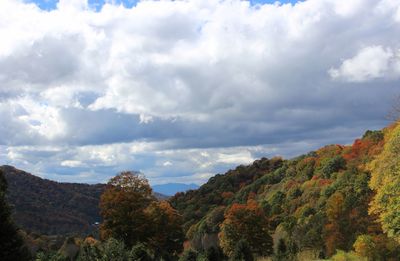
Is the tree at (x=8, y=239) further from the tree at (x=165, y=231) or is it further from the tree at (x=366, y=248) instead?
the tree at (x=165, y=231)

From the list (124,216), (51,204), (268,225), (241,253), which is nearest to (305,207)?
(268,225)

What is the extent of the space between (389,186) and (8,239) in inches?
860

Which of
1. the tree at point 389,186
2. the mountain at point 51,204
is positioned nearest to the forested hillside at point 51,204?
the mountain at point 51,204

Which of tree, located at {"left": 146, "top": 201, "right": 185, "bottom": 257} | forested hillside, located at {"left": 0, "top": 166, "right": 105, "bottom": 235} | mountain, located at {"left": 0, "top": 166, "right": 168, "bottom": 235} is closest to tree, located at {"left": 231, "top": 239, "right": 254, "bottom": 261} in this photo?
tree, located at {"left": 146, "top": 201, "right": 185, "bottom": 257}

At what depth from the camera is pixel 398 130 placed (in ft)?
103

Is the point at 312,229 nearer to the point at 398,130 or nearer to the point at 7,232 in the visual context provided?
the point at 398,130

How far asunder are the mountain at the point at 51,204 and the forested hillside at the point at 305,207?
849 inches

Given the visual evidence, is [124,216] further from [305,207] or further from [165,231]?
[305,207]

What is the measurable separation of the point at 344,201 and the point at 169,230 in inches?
766

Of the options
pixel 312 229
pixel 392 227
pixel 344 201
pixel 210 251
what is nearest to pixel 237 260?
pixel 210 251

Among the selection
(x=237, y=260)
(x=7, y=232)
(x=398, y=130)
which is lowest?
(x=237, y=260)

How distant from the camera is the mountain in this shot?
9919cm

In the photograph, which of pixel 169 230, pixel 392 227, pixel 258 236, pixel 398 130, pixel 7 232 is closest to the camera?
pixel 7 232

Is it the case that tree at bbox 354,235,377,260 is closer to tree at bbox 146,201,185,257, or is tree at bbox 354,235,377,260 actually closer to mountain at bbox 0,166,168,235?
tree at bbox 146,201,185,257
